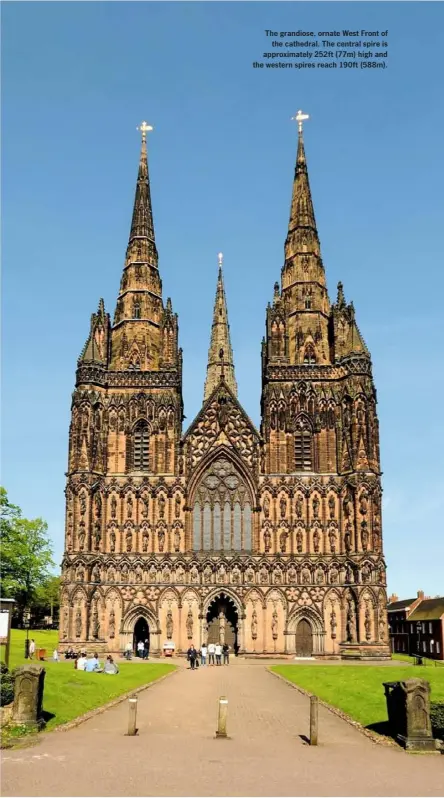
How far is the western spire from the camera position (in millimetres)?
91812

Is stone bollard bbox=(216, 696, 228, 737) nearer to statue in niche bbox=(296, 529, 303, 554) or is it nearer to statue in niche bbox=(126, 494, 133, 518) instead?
statue in niche bbox=(296, 529, 303, 554)

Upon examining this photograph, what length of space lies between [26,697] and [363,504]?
40.3m

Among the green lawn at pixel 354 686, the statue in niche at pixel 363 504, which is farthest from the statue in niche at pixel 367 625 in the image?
the green lawn at pixel 354 686

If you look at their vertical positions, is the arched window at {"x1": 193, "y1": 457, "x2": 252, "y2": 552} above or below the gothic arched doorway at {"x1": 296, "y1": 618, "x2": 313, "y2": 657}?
above

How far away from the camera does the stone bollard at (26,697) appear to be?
18.8 meters

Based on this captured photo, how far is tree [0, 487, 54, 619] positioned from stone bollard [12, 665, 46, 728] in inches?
2268

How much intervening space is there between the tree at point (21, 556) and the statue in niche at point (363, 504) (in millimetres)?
35236

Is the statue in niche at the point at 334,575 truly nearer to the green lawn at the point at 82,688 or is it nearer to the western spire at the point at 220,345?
the green lawn at the point at 82,688

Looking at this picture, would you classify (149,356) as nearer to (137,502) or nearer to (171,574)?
(137,502)

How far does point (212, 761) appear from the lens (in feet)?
52.4

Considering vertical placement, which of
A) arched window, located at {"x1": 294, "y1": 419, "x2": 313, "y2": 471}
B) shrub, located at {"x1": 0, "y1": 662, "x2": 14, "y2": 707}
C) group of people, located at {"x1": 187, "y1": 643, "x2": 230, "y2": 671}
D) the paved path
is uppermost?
arched window, located at {"x1": 294, "y1": 419, "x2": 313, "y2": 471}

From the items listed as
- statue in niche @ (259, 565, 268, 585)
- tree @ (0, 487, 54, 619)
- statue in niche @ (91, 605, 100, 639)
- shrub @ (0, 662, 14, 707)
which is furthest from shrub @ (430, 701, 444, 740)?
tree @ (0, 487, 54, 619)

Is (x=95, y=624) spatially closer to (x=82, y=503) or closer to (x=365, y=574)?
(x=82, y=503)

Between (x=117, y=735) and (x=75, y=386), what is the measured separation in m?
43.8
